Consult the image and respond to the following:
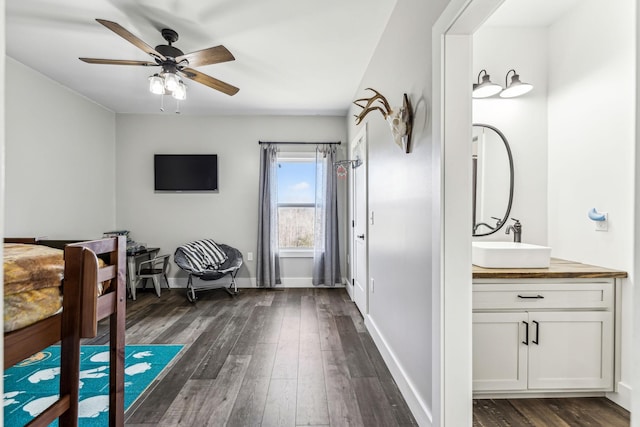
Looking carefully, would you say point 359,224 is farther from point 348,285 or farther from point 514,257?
point 514,257

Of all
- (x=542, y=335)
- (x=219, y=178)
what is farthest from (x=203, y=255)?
(x=542, y=335)

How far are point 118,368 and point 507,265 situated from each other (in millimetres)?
2194

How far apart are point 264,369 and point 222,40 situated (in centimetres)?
265

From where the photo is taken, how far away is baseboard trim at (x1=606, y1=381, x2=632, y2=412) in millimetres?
1819

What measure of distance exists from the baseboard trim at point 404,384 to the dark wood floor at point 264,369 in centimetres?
5

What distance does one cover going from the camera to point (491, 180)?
2436mm

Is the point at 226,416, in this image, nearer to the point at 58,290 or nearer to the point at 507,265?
the point at 58,290

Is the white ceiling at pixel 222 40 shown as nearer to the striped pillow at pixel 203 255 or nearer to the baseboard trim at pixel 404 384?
the striped pillow at pixel 203 255

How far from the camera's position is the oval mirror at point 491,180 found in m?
2.42

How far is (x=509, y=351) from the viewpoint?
1.89 m

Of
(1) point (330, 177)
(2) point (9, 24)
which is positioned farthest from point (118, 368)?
(1) point (330, 177)

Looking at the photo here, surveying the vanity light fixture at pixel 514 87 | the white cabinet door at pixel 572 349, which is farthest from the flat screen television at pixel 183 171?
the white cabinet door at pixel 572 349

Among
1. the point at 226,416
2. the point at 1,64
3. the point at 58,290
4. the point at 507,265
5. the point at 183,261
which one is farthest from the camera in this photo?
the point at 183,261

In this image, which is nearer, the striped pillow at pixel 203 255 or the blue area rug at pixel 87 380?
the blue area rug at pixel 87 380
